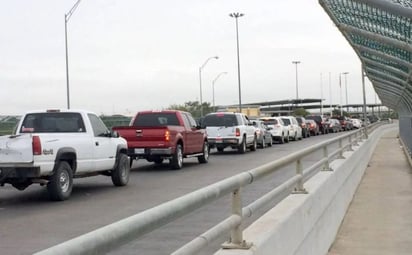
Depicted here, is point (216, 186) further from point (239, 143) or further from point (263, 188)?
point (239, 143)

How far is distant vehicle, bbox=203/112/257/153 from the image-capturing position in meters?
29.3

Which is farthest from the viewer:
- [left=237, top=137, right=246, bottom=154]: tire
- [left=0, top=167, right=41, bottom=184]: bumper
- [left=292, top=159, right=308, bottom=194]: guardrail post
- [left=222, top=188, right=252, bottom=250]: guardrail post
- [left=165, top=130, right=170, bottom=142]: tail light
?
[left=237, top=137, right=246, bottom=154]: tire

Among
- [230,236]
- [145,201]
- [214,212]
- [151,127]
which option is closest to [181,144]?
[151,127]

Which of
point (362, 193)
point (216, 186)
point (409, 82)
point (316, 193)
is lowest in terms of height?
point (362, 193)

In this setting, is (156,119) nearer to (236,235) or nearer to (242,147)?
(242,147)

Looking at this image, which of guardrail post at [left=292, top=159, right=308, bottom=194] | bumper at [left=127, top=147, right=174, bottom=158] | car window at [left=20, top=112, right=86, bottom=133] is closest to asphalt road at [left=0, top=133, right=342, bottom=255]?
guardrail post at [left=292, top=159, right=308, bottom=194]

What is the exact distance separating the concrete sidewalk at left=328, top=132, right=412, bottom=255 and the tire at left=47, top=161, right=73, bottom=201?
5417 millimetres

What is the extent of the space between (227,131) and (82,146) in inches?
656

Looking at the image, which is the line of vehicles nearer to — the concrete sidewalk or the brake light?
the brake light

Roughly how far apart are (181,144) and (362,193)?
6879 millimetres

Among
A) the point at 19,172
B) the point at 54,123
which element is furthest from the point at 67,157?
the point at 54,123

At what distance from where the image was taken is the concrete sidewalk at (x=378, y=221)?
30.7 ft

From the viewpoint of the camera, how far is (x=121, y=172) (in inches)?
596

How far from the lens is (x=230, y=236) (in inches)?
186
